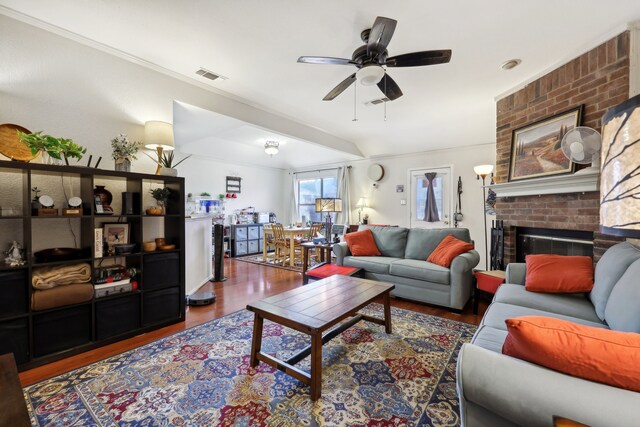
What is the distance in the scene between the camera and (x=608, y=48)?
2.41m

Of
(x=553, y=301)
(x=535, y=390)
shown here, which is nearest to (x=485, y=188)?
(x=553, y=301)

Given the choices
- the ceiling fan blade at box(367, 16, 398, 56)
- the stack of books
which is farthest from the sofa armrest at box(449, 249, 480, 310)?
the stack of books

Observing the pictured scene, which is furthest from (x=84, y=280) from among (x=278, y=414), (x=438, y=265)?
(x=438, y=265)

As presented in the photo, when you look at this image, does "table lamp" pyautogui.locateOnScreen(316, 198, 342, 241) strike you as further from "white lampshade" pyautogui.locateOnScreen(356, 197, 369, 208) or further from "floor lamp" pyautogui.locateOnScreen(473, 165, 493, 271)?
"floor lamp" pyautogui.locateOnScreen(473, 165, 493, 271)

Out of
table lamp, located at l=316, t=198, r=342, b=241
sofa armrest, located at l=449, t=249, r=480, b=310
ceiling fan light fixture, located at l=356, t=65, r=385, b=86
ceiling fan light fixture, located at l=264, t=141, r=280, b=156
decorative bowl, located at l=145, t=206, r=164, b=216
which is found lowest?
sofa armrest, located at l=449, t=249, r=480, b=310

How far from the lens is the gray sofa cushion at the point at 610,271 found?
5.66 feet

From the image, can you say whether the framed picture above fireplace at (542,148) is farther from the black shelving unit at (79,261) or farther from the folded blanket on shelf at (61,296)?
the folded blanket on shelf at (61,296)

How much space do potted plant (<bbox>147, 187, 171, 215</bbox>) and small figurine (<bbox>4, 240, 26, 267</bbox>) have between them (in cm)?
90

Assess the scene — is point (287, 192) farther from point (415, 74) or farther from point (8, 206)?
point (8, 206)

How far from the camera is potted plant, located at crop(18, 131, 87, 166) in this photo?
6.45 ft

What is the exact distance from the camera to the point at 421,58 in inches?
88.4

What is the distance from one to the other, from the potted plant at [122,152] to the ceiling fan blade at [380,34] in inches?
91.0

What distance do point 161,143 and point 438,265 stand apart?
11.0 feet

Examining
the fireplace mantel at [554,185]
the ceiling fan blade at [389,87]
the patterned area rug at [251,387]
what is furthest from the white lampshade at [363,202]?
the patterned area rug at [251,387]
